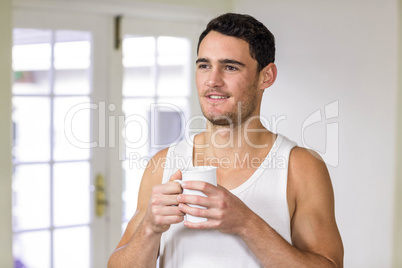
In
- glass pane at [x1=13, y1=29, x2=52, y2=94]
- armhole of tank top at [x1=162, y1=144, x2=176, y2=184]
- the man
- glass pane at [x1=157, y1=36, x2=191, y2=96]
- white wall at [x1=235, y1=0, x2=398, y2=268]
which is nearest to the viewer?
the man

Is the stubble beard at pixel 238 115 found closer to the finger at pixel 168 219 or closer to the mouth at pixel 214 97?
the mouth at pixel 214 97

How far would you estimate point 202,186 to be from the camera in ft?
3.55

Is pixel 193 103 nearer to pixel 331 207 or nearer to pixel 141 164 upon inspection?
pixel 141 164

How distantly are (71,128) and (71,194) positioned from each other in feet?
1.27

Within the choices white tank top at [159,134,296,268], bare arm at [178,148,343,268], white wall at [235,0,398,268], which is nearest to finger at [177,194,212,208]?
bare arm at [178,148,343,268]

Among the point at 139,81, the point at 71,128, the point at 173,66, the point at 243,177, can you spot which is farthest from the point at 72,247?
the point at 243,177

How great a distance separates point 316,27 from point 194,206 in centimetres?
194

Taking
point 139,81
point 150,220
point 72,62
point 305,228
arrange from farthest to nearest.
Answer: point 139,81 → point 72,62 → point 305,228 → point 150,220

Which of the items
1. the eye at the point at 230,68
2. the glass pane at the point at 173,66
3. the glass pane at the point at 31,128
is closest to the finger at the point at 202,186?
the eye at the point at 230,68

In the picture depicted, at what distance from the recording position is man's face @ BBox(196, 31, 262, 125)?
1317mm

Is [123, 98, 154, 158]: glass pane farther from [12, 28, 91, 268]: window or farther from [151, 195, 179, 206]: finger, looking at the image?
[151, 195, 179, 206]: finger

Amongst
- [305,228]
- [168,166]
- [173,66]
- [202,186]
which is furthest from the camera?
[173,66]

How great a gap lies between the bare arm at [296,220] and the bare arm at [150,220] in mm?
35

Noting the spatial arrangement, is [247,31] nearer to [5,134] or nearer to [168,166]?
[168,166]
